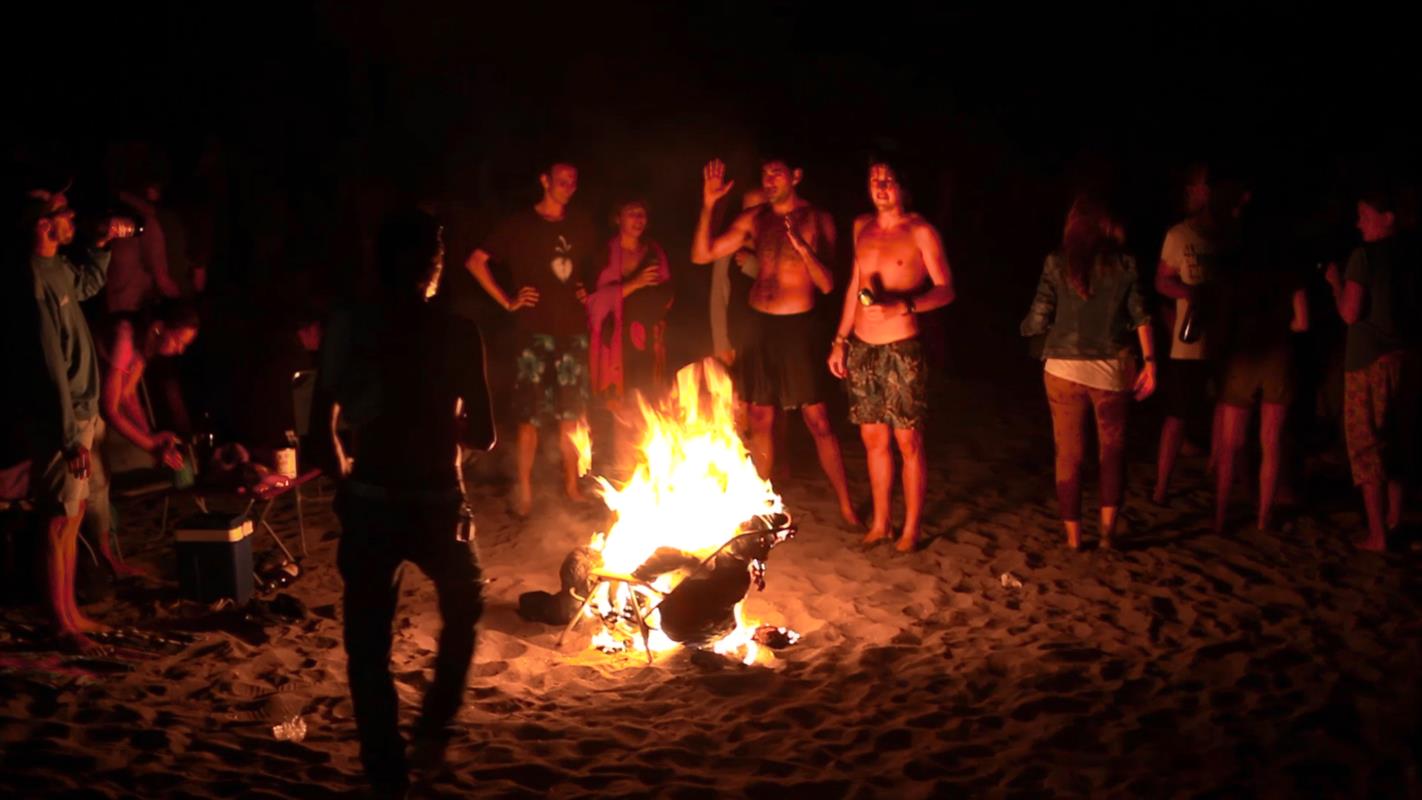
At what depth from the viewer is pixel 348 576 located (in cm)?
385

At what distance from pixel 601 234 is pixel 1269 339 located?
7179 mm

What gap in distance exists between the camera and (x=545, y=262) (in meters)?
7.80

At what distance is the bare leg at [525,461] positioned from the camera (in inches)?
313

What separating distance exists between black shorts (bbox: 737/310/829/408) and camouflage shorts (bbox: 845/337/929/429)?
47 centimetres

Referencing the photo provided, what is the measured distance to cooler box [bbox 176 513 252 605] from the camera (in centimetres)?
600

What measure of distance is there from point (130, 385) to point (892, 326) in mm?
4326

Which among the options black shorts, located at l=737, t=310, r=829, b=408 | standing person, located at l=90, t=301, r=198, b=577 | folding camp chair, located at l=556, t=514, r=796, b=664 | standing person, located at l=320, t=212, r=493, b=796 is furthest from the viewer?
black shorts, located at l=737, t=310, r=829, b=408

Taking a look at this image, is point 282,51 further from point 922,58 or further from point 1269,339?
point 1269,339

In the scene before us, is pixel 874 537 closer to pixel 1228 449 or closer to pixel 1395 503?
pixel 1228 449

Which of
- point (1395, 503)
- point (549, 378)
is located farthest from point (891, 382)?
point (1395, 503)

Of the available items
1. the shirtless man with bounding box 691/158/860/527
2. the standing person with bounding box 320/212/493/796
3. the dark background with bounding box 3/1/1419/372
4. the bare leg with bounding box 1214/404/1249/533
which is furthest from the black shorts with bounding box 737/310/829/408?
the dark background with bounding box 3/1/1419/372

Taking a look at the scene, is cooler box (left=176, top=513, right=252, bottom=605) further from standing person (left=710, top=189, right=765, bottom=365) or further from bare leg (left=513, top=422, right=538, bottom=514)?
standing person (left=710, top=189, right=765, bottom=365)

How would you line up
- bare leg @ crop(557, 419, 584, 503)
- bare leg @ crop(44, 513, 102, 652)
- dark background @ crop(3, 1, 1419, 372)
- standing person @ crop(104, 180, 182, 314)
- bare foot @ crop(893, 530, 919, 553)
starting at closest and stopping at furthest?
1. bare leg @ crop(44, 513, 102, 652)
2. bare foot @ crop(893, 530, 919, 553)
3. bare leg @ crop(557, 419, 584, 503)
4. standing person @ crop(104, 180, 182, 314)
5. dark background @ crop(3, 1, 1419, 372)

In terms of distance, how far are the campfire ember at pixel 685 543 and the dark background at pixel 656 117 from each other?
5154 mm
